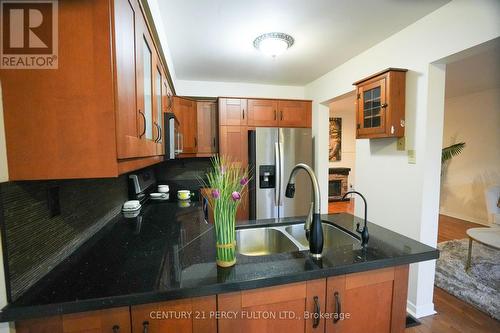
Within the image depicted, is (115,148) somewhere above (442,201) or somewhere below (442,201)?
above

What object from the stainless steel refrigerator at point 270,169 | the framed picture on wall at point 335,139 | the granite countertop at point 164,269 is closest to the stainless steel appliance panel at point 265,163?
the stainless steel refrigerator at point 270,169

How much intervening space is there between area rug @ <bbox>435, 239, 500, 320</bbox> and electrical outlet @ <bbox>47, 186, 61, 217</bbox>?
10.2 ft

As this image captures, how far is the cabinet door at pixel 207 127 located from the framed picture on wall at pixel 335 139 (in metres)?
3.92

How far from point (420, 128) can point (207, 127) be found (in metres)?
2.36

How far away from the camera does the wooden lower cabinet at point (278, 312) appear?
0.75m

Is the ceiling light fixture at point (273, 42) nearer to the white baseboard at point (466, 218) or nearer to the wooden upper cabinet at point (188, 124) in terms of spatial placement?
the wooden upper cabinet at point (188, 124)

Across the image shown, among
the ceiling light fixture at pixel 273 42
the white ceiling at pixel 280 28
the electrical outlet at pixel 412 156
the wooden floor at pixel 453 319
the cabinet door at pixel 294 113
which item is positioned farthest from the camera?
the cabinet door at pixel 294 113

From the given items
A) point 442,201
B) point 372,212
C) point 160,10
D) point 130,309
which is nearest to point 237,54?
point 160,10

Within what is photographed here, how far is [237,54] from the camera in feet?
7.75

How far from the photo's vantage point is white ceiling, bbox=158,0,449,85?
1.59m

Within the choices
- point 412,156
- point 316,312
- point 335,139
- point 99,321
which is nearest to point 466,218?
point 335,139

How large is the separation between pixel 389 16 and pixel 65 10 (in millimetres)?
2066

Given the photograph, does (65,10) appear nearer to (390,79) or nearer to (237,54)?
(237,54)

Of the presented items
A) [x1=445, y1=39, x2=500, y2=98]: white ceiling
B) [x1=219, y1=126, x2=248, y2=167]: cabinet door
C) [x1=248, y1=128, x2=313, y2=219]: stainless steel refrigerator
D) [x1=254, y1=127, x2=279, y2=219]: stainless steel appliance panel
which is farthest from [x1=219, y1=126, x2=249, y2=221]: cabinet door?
[x1=445, y1=39, x2=500, y2=98]: white ceiling
